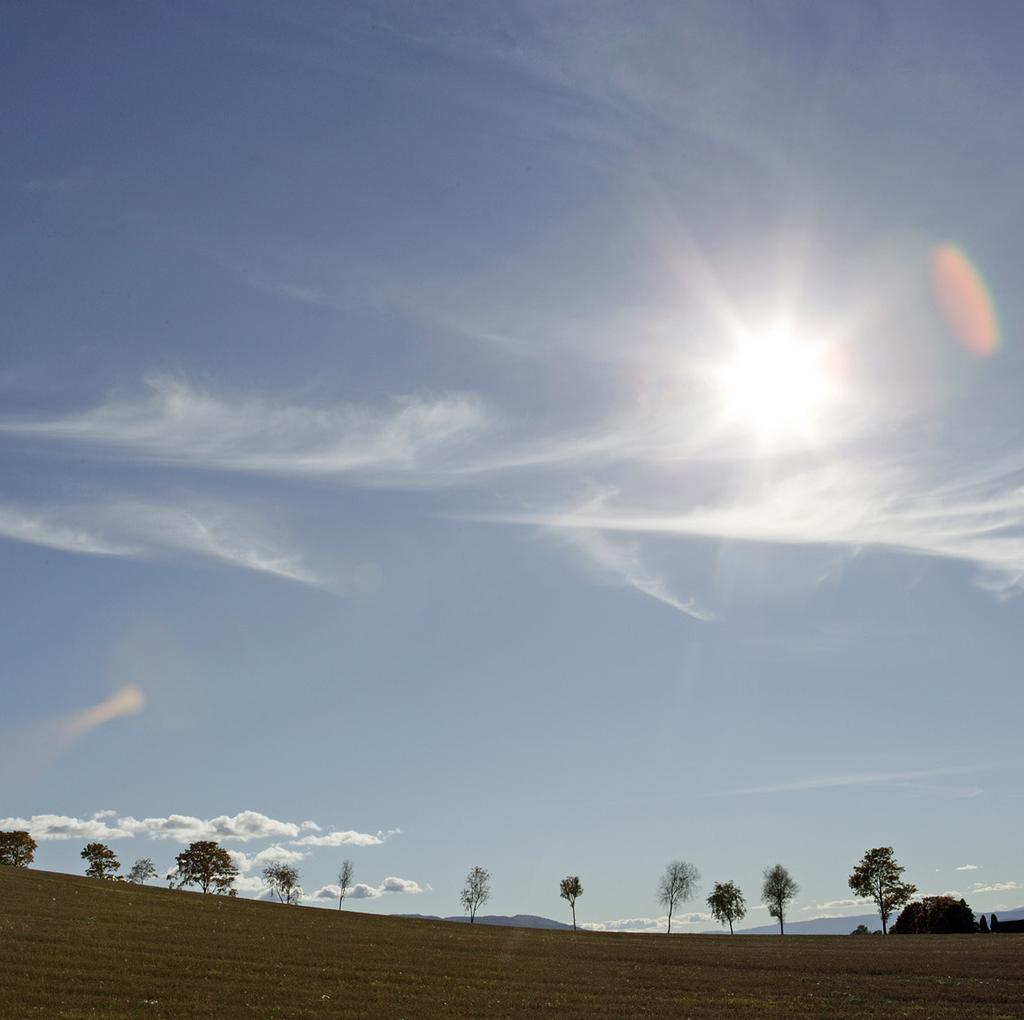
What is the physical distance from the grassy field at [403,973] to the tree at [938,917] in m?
75.9

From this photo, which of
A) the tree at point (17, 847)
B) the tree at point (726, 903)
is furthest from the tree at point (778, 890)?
the tree at point (17, 847)

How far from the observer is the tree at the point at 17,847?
160 meters

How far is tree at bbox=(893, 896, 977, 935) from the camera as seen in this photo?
14962 centimetres

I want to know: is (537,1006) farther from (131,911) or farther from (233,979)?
(131,911)

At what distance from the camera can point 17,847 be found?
16162cm

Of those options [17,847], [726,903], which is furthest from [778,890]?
[17,847]

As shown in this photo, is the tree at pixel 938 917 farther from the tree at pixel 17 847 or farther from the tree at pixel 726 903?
the tree at pixel 17 847

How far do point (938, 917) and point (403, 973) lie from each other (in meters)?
135

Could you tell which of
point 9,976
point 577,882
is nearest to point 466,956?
point 9,976

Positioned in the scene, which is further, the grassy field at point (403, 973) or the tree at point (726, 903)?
the tree at point (726, 903)

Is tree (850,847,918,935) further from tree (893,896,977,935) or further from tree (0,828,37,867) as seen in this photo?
tree (0,828,37,867)

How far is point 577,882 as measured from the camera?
607 feet

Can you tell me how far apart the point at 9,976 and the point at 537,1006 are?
81.1 ft

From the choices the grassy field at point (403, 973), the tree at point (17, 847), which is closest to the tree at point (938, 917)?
the grassy field at point (403, 973)
